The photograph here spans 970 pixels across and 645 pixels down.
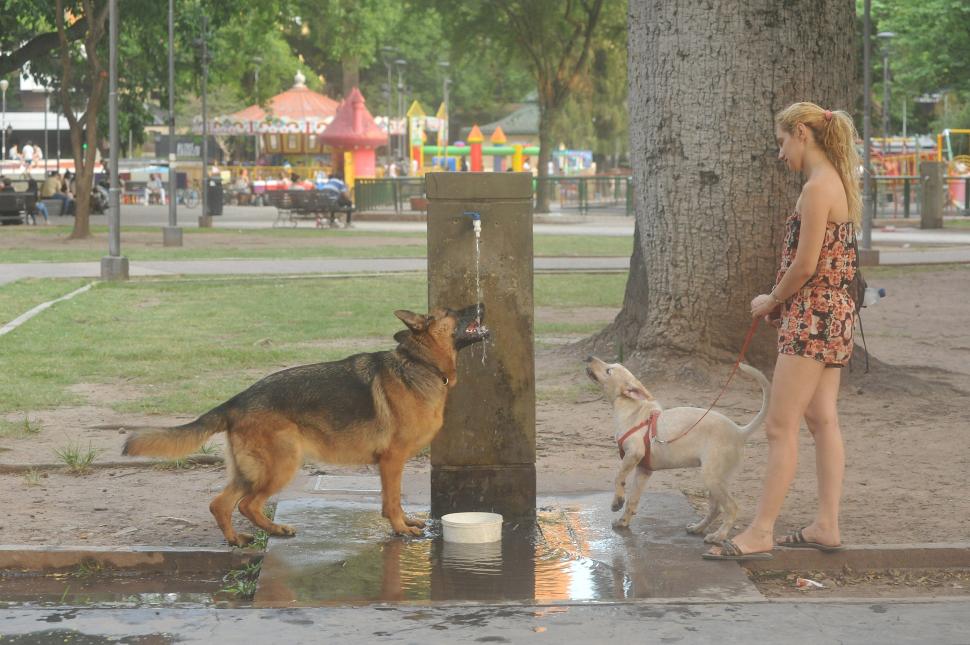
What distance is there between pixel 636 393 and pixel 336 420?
1.39m

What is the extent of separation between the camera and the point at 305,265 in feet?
78.9

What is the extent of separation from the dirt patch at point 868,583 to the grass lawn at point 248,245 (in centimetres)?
2041

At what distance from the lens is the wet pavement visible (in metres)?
5.65

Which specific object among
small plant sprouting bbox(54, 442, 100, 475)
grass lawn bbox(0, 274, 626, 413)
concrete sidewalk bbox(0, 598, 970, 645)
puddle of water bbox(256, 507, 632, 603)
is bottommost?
concrete sidewalk bbox(0, 598, 970, 645)

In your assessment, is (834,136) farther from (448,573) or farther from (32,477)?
(32,477)

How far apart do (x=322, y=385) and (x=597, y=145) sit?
66.4 m

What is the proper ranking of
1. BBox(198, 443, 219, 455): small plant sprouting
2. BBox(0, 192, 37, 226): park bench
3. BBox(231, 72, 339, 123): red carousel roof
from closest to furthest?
1. BBox(198, 443, 219, 455): small plant sprouting
2. BBox(0, 192, 37, 226): park bench
3. BBox(231, 72, 339, 123): red carousel roof

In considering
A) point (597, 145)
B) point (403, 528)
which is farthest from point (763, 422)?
point (597, 145)

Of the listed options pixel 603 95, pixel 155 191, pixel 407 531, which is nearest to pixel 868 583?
pixel 407 531

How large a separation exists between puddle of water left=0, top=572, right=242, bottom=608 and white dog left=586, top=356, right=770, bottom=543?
6.21ft

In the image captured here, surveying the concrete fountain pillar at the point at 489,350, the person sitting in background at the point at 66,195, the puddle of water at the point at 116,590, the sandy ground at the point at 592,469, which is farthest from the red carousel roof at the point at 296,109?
the puddle of water at the point at 116,590

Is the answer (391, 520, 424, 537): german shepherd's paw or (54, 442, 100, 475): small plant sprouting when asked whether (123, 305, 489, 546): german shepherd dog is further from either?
(54, 442, 100, 475): small plant sprouting

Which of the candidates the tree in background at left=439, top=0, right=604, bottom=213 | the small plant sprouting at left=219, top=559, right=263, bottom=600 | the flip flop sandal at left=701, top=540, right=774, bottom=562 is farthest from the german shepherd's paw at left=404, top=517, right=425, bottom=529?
the tree in background at left=439, top=0, right=604, bottom=213

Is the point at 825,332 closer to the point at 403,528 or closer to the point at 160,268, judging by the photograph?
the point at 403,528
